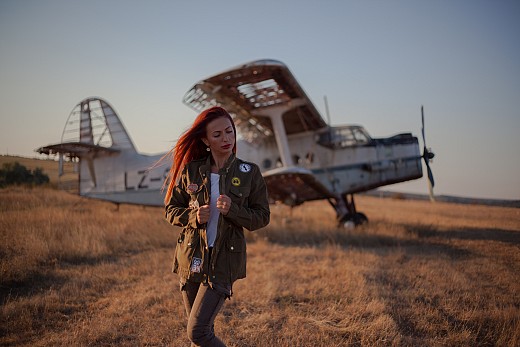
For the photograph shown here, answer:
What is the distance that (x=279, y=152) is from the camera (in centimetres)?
1109

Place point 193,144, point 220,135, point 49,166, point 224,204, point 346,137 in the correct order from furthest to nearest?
point 346,137 → point 49,166 → point 193,144 → point 220,135 → point 224,204

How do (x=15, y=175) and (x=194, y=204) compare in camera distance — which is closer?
(x=194, y=204)

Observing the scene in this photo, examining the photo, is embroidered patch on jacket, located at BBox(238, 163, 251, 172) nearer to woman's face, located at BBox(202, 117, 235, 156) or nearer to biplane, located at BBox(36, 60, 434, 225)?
woman's face, located at BBox(202, 117, 235, 156)

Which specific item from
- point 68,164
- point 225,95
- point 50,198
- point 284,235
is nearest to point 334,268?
point 284,235

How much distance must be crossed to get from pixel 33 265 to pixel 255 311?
13.3 ft

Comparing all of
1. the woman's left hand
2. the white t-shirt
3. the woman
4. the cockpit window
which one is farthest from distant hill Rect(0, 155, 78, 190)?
the cockpit window

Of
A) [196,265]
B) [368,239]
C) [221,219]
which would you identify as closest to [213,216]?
[221,219]

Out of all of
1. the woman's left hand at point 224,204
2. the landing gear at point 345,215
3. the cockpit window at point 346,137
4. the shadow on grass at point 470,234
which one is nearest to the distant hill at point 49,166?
the woman's left hand at point 224,204

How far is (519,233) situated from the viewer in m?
5.61

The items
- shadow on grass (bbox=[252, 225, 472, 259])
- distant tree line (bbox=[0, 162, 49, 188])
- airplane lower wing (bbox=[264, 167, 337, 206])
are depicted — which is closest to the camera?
shadow on grass (bbox=[252, 225, 472, 259])

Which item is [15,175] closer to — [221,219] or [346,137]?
[221,219]

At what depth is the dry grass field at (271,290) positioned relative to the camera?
9.84ft

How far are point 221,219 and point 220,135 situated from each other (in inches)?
22.8

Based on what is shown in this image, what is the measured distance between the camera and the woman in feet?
5.66
